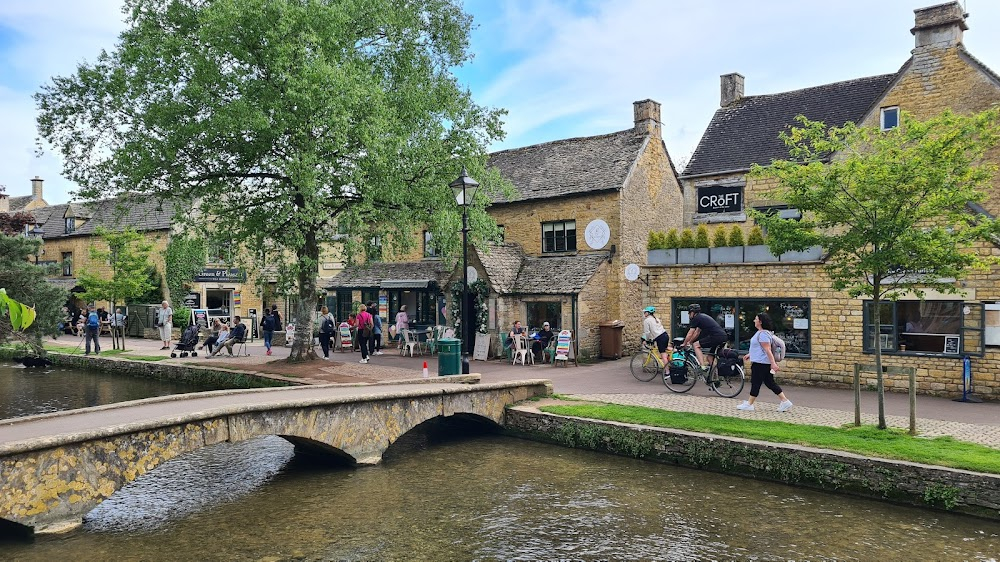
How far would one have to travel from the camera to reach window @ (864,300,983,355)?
14.9 meters

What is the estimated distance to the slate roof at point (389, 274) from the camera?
2634 centimetres

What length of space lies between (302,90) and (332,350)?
1242 cm

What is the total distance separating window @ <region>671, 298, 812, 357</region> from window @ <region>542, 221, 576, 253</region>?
653 cm

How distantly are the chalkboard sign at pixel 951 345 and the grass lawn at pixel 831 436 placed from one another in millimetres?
5244

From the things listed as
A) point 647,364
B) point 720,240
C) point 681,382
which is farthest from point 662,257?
point 681,382

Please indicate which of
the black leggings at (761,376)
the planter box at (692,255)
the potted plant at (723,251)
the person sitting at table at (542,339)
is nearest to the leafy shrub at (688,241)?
the planter box at (692,255)

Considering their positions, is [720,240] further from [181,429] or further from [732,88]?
[181,429]

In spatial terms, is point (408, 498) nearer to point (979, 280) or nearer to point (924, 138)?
point (924, 138)

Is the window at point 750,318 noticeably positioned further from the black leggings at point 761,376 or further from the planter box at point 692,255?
the black leggings at point 761,376

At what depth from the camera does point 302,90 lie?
16.9 meters

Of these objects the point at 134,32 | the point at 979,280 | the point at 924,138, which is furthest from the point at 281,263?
the point at 979,280

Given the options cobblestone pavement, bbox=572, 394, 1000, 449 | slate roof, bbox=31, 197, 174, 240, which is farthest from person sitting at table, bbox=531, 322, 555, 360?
slate roof, bbox=31, 197, 174, 240

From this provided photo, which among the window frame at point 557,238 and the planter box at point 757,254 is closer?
the planter box at point 757,254

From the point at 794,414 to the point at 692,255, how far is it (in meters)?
6.35
